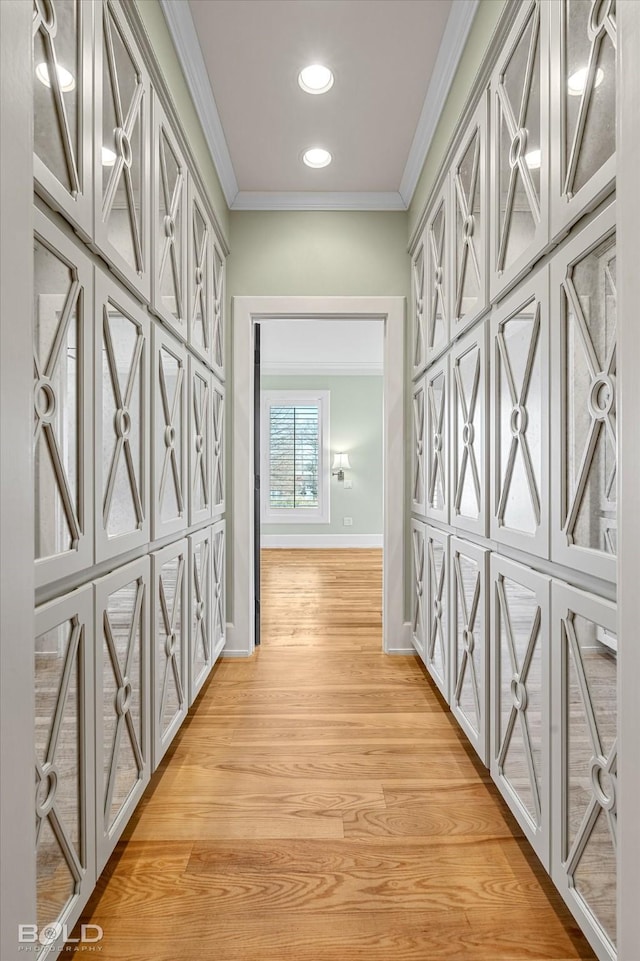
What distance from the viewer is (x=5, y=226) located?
59 centimetres

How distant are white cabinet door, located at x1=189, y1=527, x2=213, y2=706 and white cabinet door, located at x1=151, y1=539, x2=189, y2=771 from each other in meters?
0.09

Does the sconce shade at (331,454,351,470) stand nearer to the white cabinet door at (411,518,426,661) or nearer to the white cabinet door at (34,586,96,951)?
the white cabinet door at (411,518,426,661)

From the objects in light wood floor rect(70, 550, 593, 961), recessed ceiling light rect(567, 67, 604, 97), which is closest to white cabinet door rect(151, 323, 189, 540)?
light wood floor rect(70, 550, 593, 961)

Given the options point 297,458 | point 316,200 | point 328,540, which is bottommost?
point 328,540

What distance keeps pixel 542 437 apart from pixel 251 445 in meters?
2.12

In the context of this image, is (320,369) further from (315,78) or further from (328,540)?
(315,78)

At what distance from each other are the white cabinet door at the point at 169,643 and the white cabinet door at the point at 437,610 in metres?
1.06

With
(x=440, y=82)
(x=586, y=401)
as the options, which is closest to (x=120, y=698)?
(x=586, y=401)

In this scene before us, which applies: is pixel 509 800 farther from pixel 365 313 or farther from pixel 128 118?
pixel 365 313

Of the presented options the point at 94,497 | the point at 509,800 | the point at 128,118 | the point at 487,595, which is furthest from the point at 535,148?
the point at 509,800

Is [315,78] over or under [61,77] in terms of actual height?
over

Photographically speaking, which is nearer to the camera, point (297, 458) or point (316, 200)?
point (316, 200)

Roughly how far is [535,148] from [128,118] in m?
1.06

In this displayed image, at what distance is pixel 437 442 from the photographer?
8.12 feet
